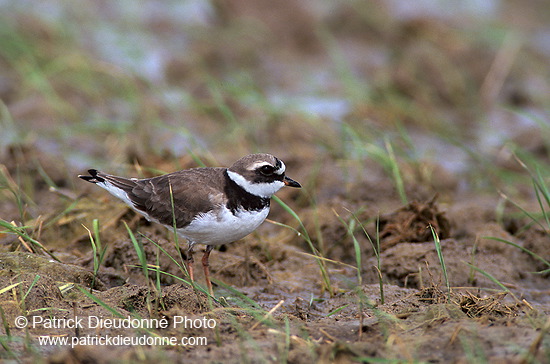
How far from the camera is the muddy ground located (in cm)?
464

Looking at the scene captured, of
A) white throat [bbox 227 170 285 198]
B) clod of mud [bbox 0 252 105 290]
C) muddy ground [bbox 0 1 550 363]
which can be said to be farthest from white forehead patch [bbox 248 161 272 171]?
clod of mud [bbox 0 252 105 290]

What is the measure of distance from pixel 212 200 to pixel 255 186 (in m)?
0.37

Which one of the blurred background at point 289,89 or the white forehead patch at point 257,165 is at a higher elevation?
the white forehead patch at point 257,165

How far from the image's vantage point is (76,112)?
33.9 feet

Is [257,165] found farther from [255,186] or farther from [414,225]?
[414,225]

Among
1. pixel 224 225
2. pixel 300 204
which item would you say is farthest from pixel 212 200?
pixel 300 204

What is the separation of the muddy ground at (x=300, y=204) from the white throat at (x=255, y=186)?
43 centimetres

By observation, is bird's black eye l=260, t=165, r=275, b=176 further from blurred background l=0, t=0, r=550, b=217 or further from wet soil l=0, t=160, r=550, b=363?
blurred background l=0, t=0, r=550, b=217

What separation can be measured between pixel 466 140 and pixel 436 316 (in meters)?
6.46

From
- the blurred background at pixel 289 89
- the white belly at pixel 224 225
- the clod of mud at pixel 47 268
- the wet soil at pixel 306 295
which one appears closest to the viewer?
the wet soil at pixel 306 295

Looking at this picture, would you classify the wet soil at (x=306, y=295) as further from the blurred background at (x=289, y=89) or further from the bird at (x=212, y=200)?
the blurred background at (x=289, y=89)

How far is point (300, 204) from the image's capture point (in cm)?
803

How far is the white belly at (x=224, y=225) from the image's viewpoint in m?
5.66

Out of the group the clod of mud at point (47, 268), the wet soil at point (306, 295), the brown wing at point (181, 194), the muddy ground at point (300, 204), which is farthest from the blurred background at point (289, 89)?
the clod of mud at point (47, 268)
